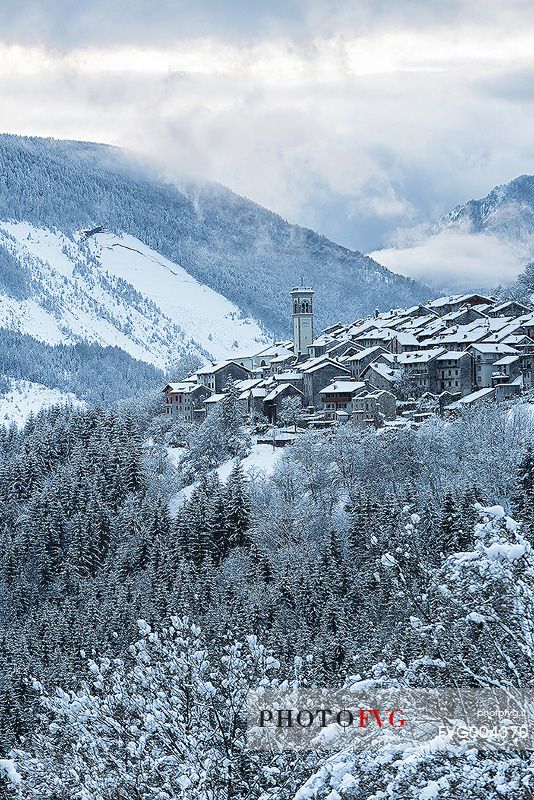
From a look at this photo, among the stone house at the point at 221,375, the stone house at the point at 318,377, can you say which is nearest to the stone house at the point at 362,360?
the stone house at the point at 318,377

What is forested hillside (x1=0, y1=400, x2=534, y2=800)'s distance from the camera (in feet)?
66.1

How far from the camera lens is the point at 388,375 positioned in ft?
324

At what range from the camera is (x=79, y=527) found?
93500 mm

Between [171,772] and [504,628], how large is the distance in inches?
366

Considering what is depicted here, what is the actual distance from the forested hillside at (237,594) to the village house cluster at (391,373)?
499cm

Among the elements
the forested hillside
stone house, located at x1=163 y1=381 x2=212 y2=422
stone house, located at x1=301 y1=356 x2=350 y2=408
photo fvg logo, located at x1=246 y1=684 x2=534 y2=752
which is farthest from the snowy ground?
photo fvg logo, located at x1=246 y1=684 x2=534 y2=752

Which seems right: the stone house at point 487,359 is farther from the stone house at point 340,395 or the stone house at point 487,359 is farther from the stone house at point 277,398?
the stone house at point 277,398

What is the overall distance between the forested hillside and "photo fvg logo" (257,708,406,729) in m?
0.74

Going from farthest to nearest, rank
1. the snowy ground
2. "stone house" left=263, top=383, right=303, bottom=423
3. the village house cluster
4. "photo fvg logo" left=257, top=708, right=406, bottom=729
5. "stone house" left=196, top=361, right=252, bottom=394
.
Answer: "stone house" left=196, top=361, right=252, bottom=394 < "stone house" left=263, top=383, right=303, bottom=423 < the village house cluster < the snowy ground < "photo fvg logo" left=257, top=708, right=406, bottom=729

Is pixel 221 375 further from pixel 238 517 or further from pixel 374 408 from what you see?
pixel 238 517

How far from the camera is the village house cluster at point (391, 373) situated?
9462cm

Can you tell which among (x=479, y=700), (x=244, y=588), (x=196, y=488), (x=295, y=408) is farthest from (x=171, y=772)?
(x=295, y=408)

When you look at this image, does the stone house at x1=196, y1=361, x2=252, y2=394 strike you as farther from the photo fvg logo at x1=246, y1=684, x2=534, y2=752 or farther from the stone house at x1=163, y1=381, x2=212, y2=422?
the photo fvg logo at x1=246, y1=684, x2=534, y2=752

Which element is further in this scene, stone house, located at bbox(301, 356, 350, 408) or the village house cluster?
stone house, located at bbox(301, 356, 350, 408)
